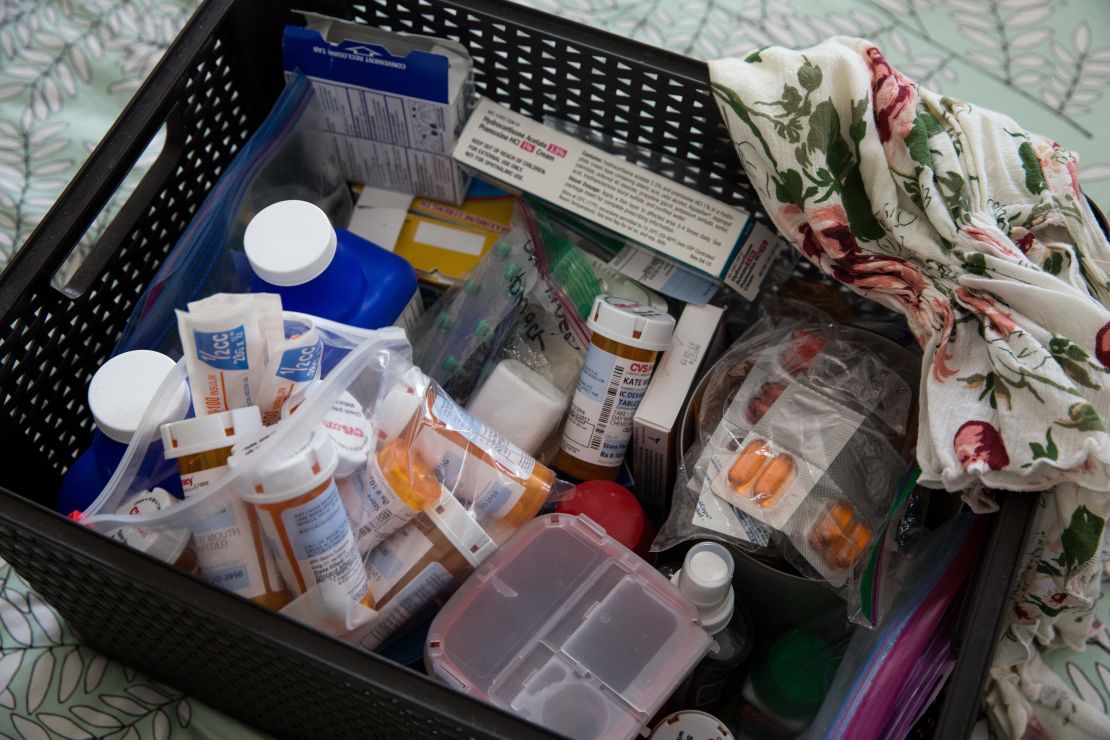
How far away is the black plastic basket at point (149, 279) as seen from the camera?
49 centimetres

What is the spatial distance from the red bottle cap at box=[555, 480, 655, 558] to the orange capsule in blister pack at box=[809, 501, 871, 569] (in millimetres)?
114

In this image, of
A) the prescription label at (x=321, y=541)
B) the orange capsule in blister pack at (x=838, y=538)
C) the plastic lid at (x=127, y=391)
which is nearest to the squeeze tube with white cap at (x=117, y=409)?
the plastic lid at (x=127, y=391)

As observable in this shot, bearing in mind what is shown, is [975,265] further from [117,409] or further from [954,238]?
[117,409]

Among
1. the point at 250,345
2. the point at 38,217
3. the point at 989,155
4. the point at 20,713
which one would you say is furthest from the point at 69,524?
the point at 989,155

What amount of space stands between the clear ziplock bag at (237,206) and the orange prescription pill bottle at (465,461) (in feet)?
0.61

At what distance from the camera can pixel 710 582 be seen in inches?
22.0

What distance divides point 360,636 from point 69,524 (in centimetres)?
17

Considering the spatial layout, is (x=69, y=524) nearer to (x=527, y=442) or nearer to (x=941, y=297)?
(x=527, y=442)

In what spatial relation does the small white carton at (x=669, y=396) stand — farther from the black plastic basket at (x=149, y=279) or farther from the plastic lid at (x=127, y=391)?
the plastic lid at (x=127, y=391)

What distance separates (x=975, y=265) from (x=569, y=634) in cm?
31

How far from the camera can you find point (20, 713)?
0.69 meters

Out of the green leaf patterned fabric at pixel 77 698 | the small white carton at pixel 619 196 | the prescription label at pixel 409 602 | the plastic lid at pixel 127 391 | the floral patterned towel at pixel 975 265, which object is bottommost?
the green leaf patterned fabric at pixel 77 698

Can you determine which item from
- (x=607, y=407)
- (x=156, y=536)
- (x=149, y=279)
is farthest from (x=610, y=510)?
(x=149, y=279)

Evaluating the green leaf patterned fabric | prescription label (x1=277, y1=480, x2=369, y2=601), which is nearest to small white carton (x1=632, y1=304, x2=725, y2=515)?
prescription label (x1=277, y1=480, x2=369, y2=601)
